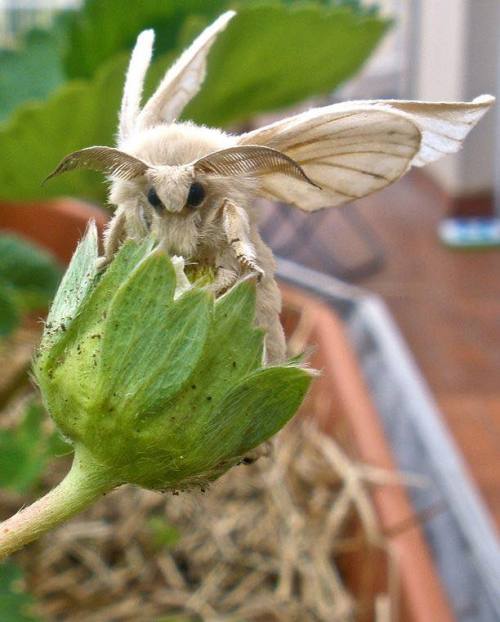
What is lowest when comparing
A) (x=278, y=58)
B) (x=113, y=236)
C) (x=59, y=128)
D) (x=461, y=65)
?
(x=113, y=236)

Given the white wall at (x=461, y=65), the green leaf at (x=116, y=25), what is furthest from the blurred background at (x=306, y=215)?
the white wall at (x=461, y=65)

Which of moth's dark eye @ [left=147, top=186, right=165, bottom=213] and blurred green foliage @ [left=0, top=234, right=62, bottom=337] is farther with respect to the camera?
blurred green foliage @ [left=0, top=234, right=62, bottom=337]

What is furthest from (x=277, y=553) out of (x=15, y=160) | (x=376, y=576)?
(x=15, y=160)

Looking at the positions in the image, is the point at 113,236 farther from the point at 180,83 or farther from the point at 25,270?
the point at 25,270

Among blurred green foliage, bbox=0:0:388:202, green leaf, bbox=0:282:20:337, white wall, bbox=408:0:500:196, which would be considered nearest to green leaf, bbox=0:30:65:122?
blurred green foliage, bbox=0:0:388:202

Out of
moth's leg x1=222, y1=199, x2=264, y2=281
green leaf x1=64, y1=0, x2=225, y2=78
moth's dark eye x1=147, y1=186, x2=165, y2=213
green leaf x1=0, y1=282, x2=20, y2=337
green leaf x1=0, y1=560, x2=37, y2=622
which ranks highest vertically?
green leaf x1=64, y1=0, x2=225, y2=78

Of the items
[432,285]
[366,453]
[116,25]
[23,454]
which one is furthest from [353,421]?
[432,285]

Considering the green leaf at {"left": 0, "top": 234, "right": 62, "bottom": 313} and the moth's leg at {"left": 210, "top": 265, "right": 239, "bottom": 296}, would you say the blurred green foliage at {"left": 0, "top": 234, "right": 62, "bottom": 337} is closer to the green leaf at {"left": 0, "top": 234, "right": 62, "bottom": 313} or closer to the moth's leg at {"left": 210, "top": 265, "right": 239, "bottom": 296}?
the green leaf at {"left": 0, "top": 234, "right": 62, "bottom": 313}
